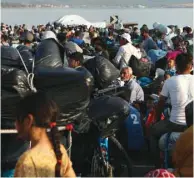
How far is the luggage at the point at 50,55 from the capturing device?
4945mm

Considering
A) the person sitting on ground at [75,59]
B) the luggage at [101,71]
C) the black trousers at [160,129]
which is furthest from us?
the person sitting on ground at [75,59]

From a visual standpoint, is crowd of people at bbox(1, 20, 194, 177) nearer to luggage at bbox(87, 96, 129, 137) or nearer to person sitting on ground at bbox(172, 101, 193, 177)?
person sitting on ground at bbox(172, 101, 193, 177)

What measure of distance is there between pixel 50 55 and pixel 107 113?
83 centimetres

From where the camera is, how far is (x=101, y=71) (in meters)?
6.54

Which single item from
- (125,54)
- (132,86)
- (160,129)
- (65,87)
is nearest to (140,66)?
(125,54)

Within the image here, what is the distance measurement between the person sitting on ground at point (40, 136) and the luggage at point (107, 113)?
2.08 meters

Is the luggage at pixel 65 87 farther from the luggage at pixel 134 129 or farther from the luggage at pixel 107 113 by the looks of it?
the luggage at pixel 134 129

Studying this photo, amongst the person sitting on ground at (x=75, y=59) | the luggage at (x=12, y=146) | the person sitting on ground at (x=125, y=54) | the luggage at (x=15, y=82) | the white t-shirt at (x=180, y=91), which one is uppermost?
the luggage at (x=15, y=82)

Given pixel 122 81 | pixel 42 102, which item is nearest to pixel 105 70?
pixel 122 81

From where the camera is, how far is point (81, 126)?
4.82 m

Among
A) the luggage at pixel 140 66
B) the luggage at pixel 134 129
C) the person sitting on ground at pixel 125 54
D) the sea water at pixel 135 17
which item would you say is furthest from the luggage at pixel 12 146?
the sea water at pixel 135 17

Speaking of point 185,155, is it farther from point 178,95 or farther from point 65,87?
point 178,95

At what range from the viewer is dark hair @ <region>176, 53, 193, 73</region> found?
5.03 metres

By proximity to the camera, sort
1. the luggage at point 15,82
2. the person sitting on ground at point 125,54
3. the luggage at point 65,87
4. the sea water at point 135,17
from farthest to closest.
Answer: the sea water at point 135,17 < the person sitting on ground at point 125,54 < the luggage at point 65,87 < the luggage at point 15,82
